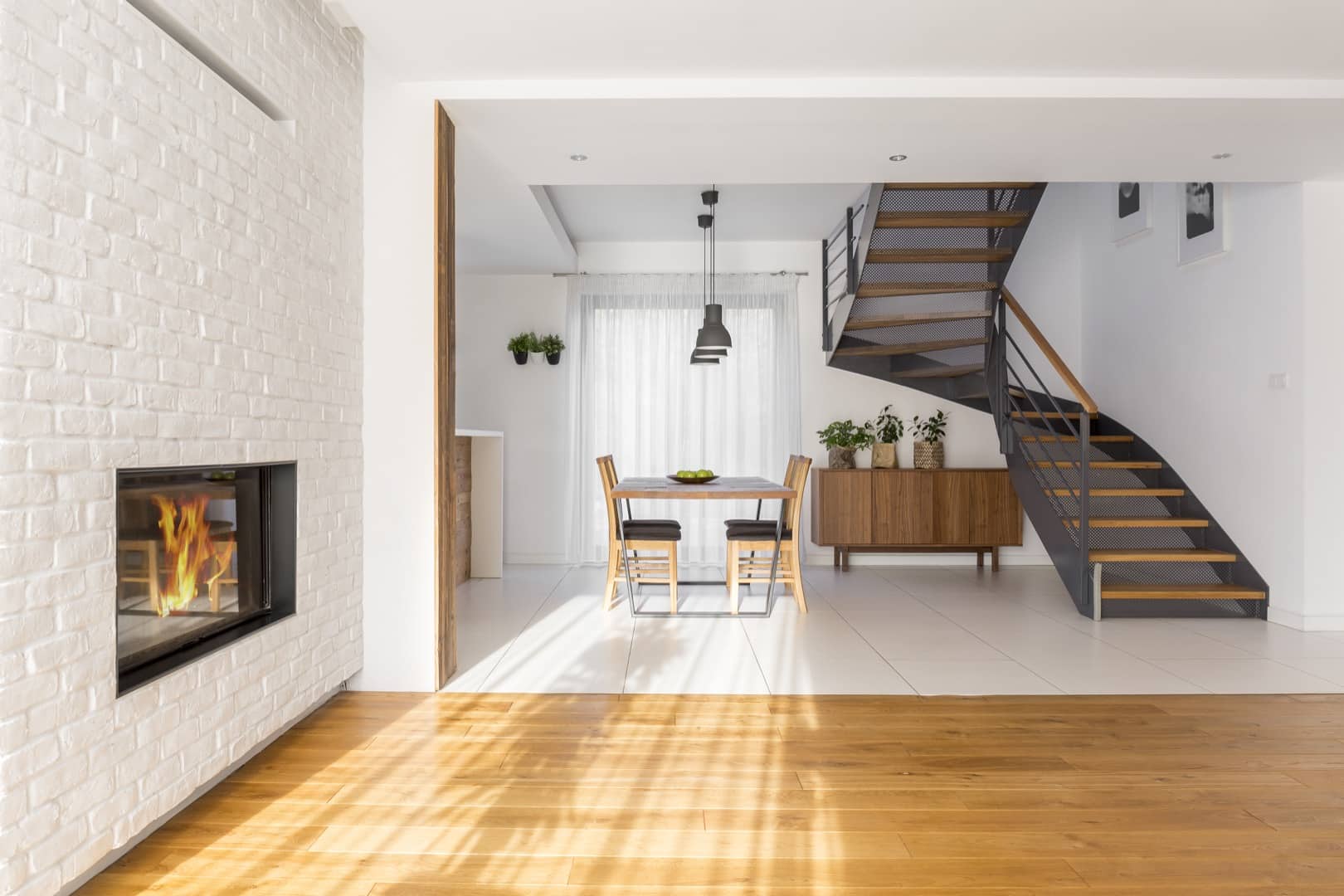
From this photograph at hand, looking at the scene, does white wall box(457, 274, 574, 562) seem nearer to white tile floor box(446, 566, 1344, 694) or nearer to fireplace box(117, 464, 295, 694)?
white tile floor box(446, 566, 1344, 694)

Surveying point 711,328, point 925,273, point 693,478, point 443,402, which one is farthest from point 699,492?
point 925,273

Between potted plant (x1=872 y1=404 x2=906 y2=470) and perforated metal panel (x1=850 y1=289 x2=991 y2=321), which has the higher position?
perforated metal panel (x1=850 y1=289 x2=991 y2=321)

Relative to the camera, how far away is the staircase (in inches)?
190

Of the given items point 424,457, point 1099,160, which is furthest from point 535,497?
point 1099,160

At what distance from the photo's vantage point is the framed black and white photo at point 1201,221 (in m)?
4.96

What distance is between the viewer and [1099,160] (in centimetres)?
400

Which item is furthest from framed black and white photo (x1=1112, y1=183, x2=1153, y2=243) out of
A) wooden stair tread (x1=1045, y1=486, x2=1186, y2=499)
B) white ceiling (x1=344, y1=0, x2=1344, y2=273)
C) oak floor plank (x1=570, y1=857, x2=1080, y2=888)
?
oak floor plank (x1=570, y1=857, x2=1080, y2=888)

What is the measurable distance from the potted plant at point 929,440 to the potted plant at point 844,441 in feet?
1.36

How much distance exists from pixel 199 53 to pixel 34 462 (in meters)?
1.36

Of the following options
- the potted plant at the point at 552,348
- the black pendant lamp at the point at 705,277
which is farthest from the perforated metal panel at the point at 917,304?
the potted plant at the point at 552,348

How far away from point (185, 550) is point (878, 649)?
3043mm

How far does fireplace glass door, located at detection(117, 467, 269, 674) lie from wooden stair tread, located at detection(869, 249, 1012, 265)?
3875 mm

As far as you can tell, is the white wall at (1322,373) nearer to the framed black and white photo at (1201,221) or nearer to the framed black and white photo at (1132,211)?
the framed black and white photo at (1201,221)

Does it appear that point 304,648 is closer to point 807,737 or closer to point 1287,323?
point 807,737
